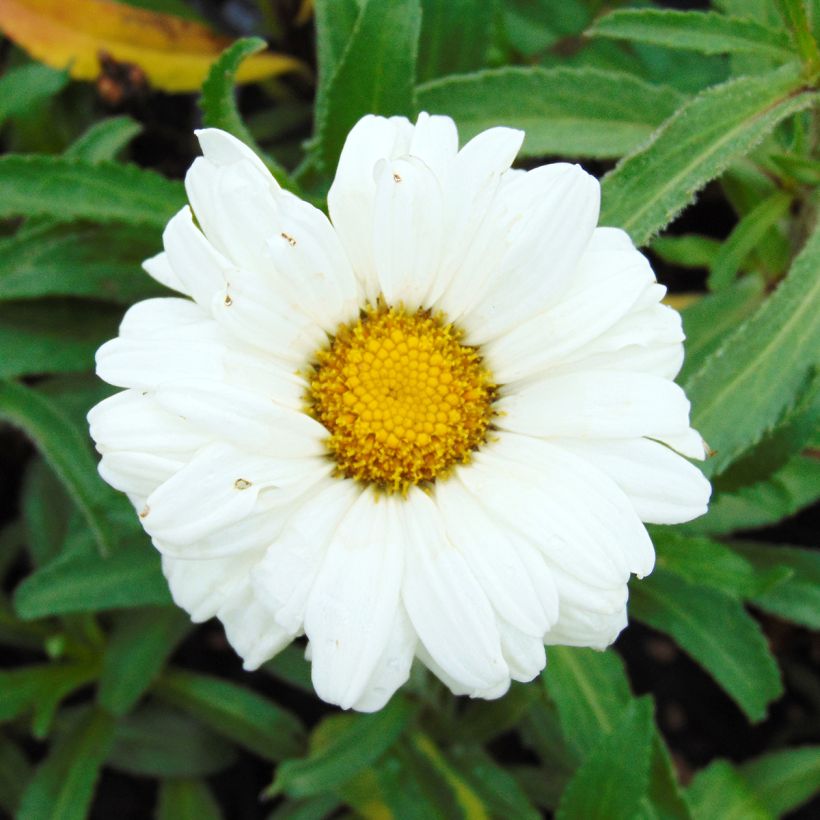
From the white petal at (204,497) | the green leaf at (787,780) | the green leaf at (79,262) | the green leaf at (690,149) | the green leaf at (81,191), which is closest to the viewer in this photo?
the white petal at (204,497)

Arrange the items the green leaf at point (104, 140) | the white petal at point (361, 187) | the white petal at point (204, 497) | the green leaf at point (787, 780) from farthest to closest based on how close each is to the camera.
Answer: the green leaf at point (787, 780) → the green leaf at point (104, 140) → the white petal at point (361, 187) → the white petal at point (204, 497)

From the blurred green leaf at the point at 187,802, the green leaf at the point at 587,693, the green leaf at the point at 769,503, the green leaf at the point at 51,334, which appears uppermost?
the green leaf at the point at 769,503

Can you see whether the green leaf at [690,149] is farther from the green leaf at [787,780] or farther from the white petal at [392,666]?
the green leaf at [787,780]

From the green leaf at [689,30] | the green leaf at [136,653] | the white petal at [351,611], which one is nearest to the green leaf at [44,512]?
the green leaf at [136,653]

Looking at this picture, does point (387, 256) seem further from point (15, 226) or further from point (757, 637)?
point (15, 226)

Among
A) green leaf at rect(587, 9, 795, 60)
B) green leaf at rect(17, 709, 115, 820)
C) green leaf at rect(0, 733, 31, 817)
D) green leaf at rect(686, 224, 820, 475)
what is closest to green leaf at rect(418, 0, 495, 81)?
green leaf at rect(587, 9, 795, 60)

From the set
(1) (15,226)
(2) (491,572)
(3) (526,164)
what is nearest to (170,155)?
(1) (15,226)

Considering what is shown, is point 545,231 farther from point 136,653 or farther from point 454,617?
point 136,653

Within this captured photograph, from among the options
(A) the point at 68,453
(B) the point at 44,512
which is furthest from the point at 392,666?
(B) the point at 44,512
